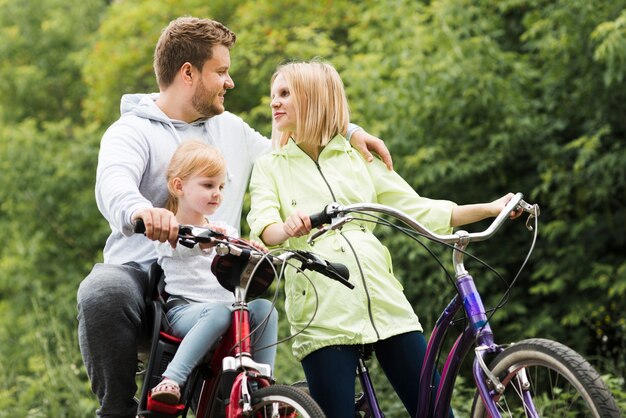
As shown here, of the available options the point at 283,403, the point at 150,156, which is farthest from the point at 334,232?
the point at 150,156

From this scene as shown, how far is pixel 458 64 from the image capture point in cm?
960

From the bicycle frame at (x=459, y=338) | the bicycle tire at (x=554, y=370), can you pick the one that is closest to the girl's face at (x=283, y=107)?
the bicycle frame at (x=459, y=338)

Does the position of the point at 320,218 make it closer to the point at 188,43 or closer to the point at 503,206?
the point at 503,206

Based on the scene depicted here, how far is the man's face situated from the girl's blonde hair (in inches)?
13.7

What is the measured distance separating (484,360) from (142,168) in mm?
1394

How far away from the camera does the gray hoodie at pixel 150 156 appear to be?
11.5ft

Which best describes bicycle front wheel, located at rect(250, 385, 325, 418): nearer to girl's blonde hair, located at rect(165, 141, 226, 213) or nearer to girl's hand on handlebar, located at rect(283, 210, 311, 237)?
girl's hand on handlebar, located at rect(283, 210, 311, 237)

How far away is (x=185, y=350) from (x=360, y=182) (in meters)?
0.84

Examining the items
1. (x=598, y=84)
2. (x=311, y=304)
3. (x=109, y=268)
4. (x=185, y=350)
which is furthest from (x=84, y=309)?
(x=598, y=84)

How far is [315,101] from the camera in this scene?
11.5 feet

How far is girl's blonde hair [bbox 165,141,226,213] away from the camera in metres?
3.47

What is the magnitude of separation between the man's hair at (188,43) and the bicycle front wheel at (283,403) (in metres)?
1.39

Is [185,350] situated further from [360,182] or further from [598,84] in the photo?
[598,84]

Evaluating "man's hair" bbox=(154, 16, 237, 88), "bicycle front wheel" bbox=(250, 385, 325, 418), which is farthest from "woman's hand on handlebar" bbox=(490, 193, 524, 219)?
"man's hair" bbox=(154, 16, 237, 88)
